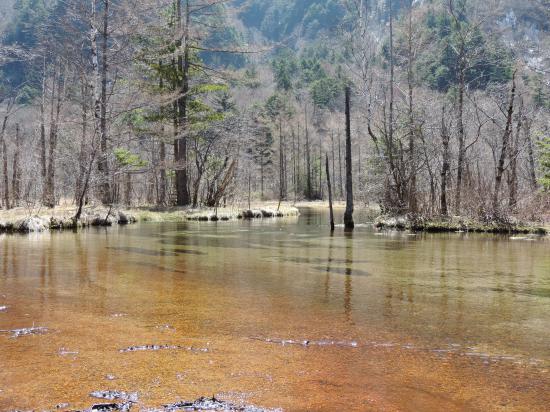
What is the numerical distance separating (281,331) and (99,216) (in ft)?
54.2

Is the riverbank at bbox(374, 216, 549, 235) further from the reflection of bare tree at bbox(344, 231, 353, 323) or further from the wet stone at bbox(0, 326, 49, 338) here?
the wet stone at bbox(0, 326, 49, 338)

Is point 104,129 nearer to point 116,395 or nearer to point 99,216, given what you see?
point 99,216

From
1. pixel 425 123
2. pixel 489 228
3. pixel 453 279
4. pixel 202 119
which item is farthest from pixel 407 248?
pixel 202 119

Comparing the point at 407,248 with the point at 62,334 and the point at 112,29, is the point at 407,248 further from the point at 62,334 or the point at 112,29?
the point at 112,29

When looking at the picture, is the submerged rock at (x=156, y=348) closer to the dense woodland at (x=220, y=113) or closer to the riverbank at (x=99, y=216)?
the riverbank at (x=99, y=216)

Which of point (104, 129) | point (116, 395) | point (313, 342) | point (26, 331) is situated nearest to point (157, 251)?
point (26, 331)

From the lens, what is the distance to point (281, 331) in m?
5.33

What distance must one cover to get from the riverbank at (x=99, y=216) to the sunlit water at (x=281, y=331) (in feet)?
22.1

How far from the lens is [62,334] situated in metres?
5.07

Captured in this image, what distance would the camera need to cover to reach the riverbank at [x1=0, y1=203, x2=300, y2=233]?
17.1m

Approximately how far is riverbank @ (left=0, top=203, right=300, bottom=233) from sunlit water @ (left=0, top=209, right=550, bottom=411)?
6738 mm

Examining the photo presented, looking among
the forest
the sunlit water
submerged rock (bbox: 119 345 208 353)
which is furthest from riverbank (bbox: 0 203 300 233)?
submerged rock (bbox: 119 345 208 353)

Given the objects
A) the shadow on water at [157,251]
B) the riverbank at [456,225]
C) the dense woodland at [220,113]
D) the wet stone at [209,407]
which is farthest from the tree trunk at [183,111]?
the wet stone at [209,407]

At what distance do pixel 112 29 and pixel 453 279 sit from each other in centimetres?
2041
